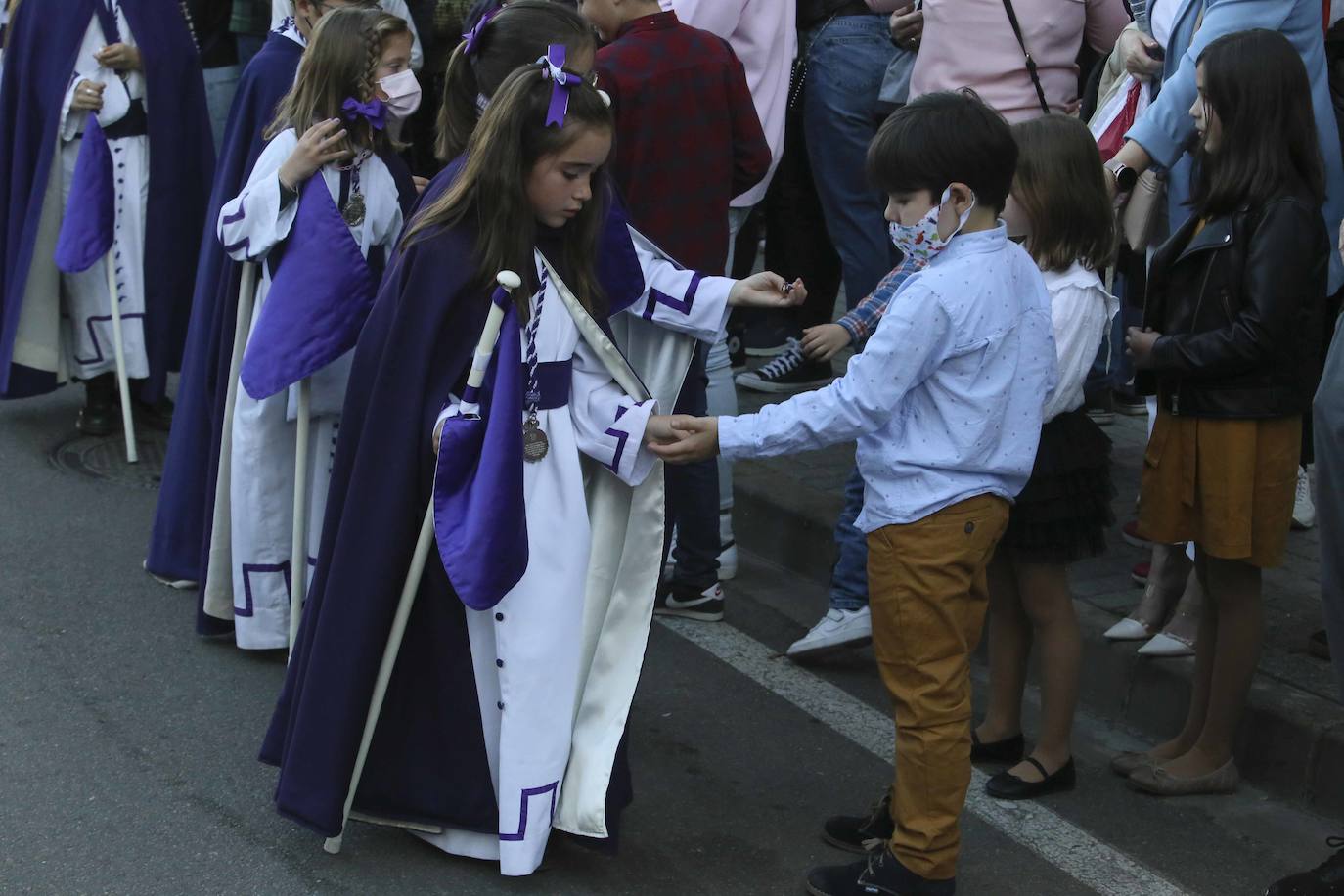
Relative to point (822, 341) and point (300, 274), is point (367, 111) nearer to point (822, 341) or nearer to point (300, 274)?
point (300, 274)

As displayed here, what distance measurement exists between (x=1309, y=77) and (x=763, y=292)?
175 centimetres

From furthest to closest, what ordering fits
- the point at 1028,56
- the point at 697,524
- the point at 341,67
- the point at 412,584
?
the point at 1028,56 → the point at 697,524 → the point at 341,67 → the point at 412,584

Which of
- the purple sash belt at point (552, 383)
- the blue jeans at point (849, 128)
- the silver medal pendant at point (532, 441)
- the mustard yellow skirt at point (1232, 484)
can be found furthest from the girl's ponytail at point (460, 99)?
the blue jeans at point (849, 128)

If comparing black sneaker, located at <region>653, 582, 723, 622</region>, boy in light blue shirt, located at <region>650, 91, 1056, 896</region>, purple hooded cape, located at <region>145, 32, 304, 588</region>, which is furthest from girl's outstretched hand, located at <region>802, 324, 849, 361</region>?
purple hooded cape, located at <region>145, 32, 304, 588</region>

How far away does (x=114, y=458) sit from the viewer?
6480 mm

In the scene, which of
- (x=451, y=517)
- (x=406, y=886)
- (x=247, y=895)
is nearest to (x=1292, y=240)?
(x=451, y=517)

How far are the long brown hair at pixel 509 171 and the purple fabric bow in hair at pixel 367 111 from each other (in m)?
1.08

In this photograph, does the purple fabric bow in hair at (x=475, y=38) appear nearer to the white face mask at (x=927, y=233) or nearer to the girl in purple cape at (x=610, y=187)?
the girl in purple cape at (x=610, y=187)

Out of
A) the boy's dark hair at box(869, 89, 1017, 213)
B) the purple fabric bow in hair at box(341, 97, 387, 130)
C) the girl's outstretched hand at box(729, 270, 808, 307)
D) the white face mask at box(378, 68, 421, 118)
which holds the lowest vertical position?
the girl's outstretched hand at box(729, 270, 808, 307)

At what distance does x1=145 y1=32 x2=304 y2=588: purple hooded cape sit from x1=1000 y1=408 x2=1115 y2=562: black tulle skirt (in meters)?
2.23

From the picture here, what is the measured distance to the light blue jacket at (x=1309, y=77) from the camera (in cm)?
446

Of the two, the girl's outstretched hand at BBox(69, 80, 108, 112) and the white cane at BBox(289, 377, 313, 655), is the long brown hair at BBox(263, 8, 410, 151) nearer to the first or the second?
the white cane at BBox(289, 377, 313, 655)

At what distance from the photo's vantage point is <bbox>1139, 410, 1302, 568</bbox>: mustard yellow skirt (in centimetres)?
394

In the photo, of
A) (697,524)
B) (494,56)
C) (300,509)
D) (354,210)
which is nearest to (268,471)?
(300,509)
